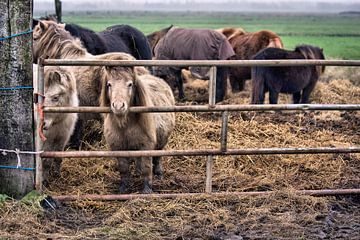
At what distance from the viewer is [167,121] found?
5.81 meters

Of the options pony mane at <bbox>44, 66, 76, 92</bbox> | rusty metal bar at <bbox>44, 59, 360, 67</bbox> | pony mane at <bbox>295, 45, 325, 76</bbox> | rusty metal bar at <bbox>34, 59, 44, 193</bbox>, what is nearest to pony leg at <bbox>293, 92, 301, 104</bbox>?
pony mane at <bbox>295, 45, 325, 76</bbox>

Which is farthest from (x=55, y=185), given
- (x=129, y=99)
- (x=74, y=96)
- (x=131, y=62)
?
(x=131, y=62)

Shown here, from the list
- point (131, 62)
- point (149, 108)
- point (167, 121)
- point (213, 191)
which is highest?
point (131, 62)

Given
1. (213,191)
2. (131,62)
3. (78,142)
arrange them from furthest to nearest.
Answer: (78,142) < (213,191) < (131,62)

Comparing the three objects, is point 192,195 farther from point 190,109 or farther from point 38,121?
point 38,121

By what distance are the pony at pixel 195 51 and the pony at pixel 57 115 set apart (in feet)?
20.8

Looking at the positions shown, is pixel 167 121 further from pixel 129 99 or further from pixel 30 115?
pixel 30 115

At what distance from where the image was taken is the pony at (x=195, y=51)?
1186 centimetres

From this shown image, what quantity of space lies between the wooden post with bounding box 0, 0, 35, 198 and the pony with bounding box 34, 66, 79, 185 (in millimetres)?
517

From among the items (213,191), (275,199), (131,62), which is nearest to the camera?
(131,62)

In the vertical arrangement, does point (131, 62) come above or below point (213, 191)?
above

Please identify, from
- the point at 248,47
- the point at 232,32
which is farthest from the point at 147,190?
the point at 232,32

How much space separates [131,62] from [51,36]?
112 inches

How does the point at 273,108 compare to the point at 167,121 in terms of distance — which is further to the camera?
the point at 167,121
